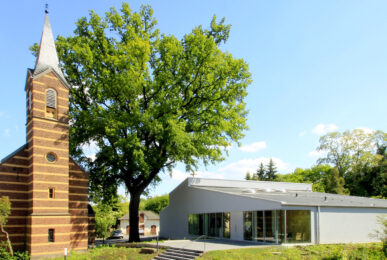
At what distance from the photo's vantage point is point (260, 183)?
3725 cm

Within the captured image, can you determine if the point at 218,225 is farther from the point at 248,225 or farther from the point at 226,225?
the point at 248,225

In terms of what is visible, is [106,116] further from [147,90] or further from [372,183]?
[372,183]

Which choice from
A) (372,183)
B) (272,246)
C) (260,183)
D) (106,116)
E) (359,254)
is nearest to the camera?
(359,254)

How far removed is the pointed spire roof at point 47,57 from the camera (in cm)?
2431

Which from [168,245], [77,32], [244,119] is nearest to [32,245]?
[168,245]

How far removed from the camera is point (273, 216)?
949 inches

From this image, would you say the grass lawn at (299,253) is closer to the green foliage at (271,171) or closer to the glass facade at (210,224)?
the glass facade at (210,224)

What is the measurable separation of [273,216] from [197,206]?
10179 millimetres

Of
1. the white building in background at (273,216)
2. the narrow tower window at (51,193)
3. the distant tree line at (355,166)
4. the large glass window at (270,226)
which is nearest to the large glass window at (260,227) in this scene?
the white building in background at (273,216)

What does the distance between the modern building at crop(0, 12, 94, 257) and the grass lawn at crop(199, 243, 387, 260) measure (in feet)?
34.0

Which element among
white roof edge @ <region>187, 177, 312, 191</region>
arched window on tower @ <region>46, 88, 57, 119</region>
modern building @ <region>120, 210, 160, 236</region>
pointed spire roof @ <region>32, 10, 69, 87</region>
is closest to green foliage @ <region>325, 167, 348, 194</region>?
white roof edge @ <region>187, 177, 312, 191</region>

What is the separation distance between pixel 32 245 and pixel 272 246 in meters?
15.2

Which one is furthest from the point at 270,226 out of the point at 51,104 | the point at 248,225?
the point at 51,104

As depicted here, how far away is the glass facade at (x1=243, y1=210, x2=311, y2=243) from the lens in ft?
77.3
